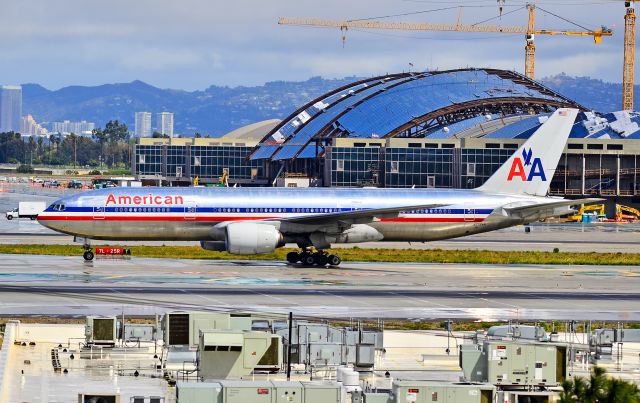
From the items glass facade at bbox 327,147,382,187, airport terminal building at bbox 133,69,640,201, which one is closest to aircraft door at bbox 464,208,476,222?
airport terminal building at bbox 133,69,640,201

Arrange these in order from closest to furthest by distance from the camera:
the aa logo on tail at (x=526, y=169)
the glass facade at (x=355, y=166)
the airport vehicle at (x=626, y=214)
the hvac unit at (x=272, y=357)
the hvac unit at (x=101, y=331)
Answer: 1. the hvac unit at (x=272, y=357)
2. the hvac unit at (x=101, y=331)
3. the aa logo on tail at (x=526, y=169)
4. the airport vehicle at (x=626, y=214)
5. the glass facade at (x=355, y=166)

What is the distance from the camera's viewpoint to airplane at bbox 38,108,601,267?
233ft

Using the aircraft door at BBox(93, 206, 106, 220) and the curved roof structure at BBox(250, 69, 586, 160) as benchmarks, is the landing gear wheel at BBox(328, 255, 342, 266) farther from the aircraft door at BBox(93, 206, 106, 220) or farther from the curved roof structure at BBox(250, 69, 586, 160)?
the curved roof structure at BBox(250, 69, 586, 160)

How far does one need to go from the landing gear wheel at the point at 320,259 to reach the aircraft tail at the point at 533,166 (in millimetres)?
13483

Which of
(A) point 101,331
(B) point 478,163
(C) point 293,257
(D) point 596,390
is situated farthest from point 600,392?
(B) point 478,163

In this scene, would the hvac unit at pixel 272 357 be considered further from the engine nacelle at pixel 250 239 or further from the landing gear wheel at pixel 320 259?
Result: the landing gear wheel at pixel 320 259

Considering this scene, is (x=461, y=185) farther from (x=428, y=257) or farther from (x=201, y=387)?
(x=201, y=387)

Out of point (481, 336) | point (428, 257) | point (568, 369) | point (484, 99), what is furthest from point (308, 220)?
point (484, 99)

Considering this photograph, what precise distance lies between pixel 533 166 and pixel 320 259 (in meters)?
17.6

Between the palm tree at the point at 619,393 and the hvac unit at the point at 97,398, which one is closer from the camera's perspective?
the palm tree at the point at 619,393

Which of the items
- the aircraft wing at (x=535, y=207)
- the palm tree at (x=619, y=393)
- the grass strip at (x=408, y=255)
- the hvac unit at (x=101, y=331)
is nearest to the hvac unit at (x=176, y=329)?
the hvac unit at (x=101, y=331)

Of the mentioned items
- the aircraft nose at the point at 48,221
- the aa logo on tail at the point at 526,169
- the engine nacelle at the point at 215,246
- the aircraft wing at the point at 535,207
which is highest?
the aa logo on tail at the point at 526,169

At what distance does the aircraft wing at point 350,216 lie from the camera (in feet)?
232

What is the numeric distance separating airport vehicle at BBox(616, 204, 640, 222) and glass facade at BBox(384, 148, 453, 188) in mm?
22995
